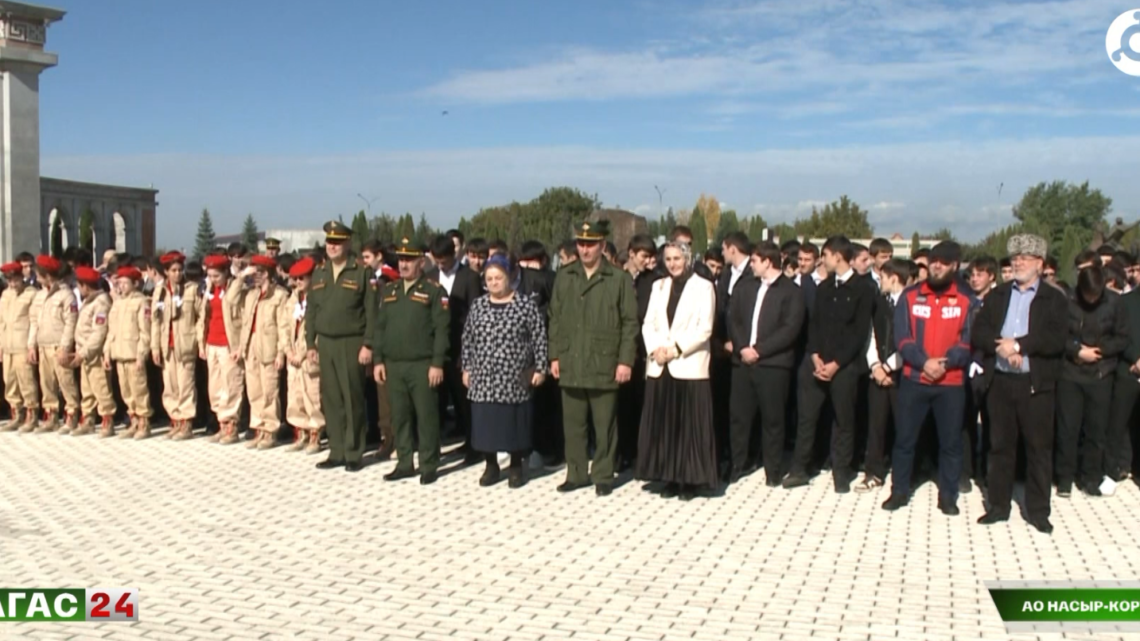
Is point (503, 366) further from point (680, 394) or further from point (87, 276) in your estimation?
point (87, 276)

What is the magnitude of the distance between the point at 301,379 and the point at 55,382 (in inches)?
126

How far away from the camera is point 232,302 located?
33.2 ft

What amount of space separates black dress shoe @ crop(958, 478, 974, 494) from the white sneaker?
0.95m

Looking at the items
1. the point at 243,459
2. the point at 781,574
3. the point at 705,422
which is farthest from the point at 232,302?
the point at 781,574

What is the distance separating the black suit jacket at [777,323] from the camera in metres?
8.14

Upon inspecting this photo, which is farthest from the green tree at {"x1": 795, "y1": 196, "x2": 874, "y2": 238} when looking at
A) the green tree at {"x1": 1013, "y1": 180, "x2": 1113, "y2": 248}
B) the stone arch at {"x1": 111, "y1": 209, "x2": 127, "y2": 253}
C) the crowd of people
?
the crowd of people

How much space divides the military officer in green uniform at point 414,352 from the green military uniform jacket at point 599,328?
42.1 inches

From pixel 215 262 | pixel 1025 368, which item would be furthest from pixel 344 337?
pixel 1025 368

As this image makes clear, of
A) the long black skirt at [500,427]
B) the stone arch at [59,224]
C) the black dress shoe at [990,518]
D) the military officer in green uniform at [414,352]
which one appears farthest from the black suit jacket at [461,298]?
the stone arch at [59,224]

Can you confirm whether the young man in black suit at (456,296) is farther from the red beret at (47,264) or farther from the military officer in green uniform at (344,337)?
the red beret at (47,264)

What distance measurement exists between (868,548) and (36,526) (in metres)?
5.43

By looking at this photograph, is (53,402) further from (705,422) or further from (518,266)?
(705,422)

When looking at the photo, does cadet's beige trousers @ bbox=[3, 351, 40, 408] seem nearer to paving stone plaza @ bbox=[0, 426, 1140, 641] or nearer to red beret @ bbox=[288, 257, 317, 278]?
paving stone plaza @ bbox=[0, 426, 1140, 641]

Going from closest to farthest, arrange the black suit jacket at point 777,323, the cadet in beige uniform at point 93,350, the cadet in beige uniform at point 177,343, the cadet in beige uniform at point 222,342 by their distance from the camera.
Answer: the black suit jacket at point 777,323 → the cadet in beige uniform at point 222,342 → the cadet in beige uniform at point 177,343 → the cadet in beige uniform at point 93,350
